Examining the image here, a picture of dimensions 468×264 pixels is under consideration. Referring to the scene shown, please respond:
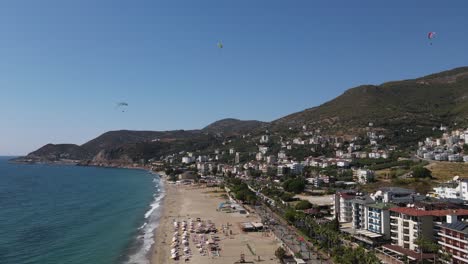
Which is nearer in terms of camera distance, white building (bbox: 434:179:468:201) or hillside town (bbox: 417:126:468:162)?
white building (bbox: 434:179:468:201)

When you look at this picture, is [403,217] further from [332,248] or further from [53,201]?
[53,201]

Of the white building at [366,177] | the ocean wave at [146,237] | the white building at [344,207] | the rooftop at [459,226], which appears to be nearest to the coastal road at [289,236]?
the white building at [344,207]

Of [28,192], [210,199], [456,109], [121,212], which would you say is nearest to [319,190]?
[210,199]

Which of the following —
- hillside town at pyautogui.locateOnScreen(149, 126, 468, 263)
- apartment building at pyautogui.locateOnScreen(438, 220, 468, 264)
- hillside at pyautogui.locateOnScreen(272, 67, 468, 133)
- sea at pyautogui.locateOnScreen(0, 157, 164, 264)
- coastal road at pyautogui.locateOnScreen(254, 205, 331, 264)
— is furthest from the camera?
hillside at pyautogui.locateOnScreen(272, 67, 468, 133)

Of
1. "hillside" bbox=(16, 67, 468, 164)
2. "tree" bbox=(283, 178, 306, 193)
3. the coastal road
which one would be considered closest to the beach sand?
the coastal road

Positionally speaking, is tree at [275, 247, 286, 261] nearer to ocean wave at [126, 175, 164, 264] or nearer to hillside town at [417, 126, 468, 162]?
ocean wave at [126, 175, 164, 264]

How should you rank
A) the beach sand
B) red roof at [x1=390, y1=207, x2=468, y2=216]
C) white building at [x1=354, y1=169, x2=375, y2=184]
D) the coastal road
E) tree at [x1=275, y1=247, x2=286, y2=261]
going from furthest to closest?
1. white building at [x1=354, y1=169, x2=375, y2=184]
2. the beach sand
3. tree at [x1=275, y1=247, x2=286, y2=261]
4. the coastal road
5. red roof at [x1=390, y1=207, x2=468, y2=216]

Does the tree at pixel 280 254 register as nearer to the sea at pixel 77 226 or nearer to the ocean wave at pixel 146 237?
the ocean wave at pixel 146 237
